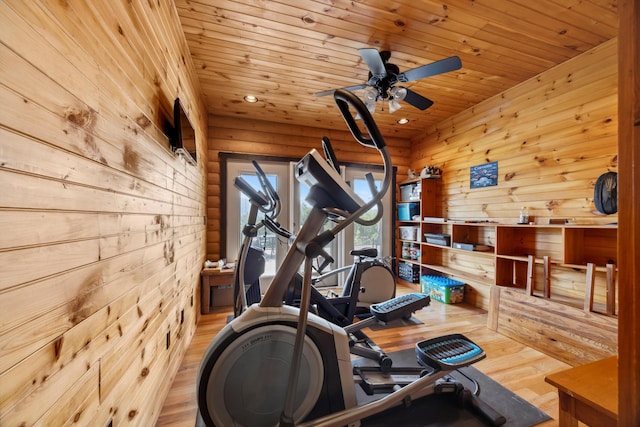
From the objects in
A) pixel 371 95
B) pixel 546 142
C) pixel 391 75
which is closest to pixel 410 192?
pixel 546 142

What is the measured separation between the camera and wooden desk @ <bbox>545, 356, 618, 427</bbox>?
0.77 m

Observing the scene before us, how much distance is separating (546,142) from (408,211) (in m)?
2.01

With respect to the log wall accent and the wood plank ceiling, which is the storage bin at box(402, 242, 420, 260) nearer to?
the log wall accent

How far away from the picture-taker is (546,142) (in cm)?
266

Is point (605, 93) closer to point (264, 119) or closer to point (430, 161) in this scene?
point (430, 161)

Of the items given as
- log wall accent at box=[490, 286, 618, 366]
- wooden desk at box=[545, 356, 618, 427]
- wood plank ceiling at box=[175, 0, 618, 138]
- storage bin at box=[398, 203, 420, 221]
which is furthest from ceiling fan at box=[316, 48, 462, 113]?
log wall accent at box=[490, 286, 618, 366]

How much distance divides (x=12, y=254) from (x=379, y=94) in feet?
8.19

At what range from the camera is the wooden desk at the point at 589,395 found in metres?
0.77

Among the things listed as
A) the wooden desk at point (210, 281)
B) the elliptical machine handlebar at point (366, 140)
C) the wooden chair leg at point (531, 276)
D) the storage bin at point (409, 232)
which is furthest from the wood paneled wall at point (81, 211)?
the storage bin at point (409, 232)

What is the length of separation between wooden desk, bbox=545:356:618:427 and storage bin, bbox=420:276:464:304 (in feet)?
8.59

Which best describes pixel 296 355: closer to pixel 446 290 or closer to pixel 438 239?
pixel 446 290

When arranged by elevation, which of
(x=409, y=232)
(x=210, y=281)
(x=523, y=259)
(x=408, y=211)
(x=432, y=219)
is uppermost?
(x=408, y=211)

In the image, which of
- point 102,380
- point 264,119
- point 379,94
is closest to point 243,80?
point 264,119

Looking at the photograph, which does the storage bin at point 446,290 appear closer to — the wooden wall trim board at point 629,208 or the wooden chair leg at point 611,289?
the wooden chair leg at point 611,289
